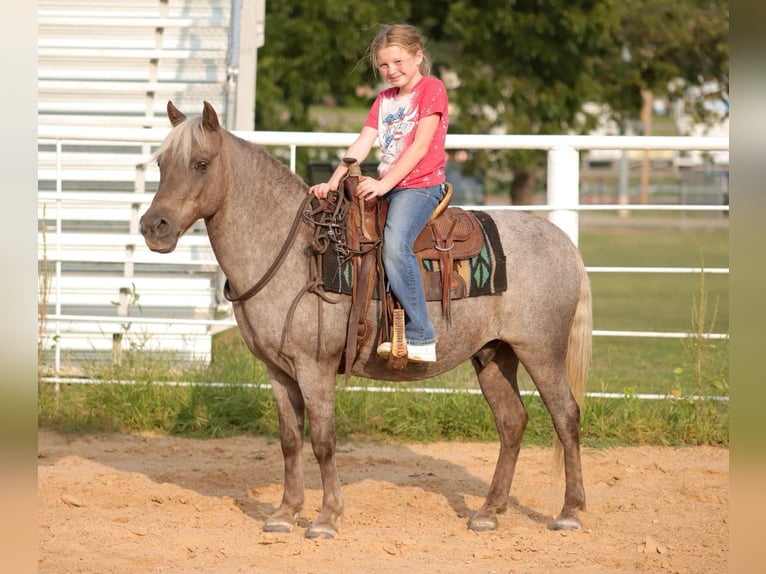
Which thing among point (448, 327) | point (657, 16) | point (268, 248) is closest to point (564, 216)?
point (448, 327)

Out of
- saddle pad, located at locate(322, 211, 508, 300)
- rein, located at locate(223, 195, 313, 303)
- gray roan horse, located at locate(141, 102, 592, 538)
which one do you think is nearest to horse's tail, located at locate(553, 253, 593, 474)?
gray roan horse, located at locate(141, 102, 592, 538)

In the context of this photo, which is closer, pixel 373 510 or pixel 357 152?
pixel 357 152

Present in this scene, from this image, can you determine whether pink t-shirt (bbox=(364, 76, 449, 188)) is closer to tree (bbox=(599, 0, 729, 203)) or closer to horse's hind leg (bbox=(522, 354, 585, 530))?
horse's hind leg (bbox=(522, 354, 585, 530))

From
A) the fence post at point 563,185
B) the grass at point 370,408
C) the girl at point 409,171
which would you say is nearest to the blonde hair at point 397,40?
the girl at point 409,171

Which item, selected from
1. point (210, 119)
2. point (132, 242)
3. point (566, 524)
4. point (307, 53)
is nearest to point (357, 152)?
point (210, 119)

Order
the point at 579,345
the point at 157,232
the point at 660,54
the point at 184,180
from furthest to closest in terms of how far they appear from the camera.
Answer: the point at 660,54
the point at 579,345
the point at 184,180
the point at 157,232

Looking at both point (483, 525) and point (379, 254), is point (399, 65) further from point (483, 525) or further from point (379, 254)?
point (483, 525)

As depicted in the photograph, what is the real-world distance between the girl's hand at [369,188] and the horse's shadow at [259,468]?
65.5 inches

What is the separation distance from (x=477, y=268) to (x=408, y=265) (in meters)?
0.42

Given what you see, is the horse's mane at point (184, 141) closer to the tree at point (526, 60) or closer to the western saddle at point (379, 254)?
the western saddle at point (379, 254)

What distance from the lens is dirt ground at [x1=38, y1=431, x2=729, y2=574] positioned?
13.6ft

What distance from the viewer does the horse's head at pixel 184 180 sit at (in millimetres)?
4066

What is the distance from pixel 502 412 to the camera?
195 inches

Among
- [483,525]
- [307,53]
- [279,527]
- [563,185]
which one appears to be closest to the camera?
[279,527]
